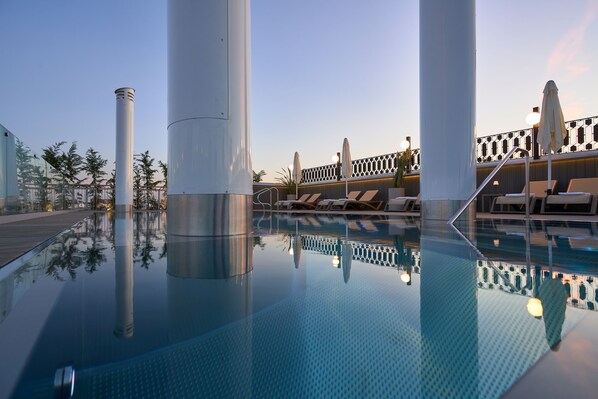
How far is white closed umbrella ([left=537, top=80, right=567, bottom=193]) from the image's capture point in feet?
22.2

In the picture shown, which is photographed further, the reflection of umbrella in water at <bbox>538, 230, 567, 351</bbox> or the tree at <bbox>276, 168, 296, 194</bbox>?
the tree at <bbox>276, 168, 296, 194</bbox>

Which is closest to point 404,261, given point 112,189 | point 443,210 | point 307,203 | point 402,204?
point 443,210

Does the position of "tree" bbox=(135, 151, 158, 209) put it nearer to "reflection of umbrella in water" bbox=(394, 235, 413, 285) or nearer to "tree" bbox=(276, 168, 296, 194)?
"tree" bbox=(276, 168, 296, 194)

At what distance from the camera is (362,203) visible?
12.0 meters

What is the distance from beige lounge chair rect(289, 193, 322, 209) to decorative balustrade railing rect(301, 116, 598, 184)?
1.18 meters

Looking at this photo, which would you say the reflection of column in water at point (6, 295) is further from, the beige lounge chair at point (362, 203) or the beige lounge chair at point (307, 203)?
the beige lounge chair at point (307, 203)

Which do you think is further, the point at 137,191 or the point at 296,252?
the point at 137,191

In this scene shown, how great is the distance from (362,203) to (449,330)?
1131cm

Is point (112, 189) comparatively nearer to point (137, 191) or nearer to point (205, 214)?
point (137, 191)

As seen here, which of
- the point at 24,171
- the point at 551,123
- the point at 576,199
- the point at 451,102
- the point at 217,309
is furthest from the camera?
the point at 24,171

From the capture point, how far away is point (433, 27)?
4906 mm

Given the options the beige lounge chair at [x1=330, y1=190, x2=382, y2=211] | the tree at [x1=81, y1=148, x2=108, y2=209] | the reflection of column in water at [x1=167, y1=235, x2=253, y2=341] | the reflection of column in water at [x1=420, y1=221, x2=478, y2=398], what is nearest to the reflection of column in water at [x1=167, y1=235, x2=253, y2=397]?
the reflection of column in water at [x1=167, y1=235, x2=253, y2=341]

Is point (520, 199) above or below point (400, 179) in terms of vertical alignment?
below

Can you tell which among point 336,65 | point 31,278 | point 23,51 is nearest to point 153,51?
point 23,51
